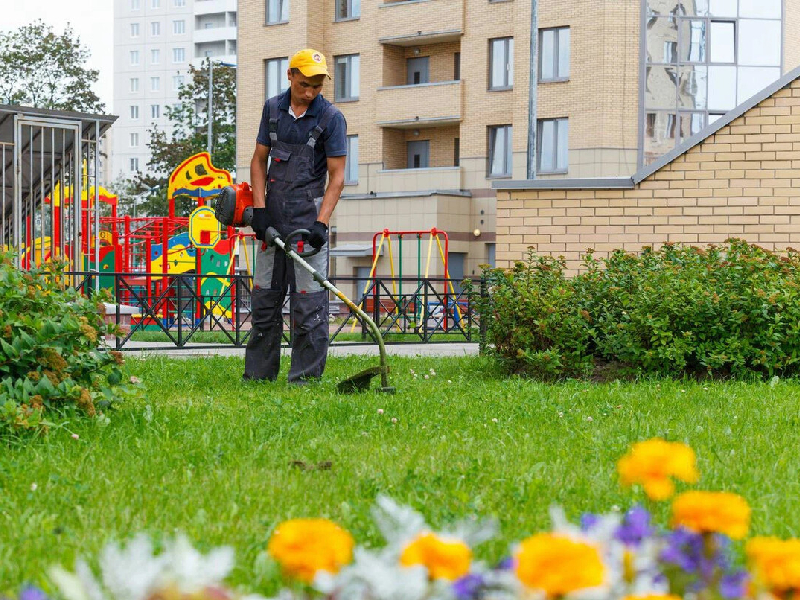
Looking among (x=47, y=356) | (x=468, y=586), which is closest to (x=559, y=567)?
(x=468, y=586)

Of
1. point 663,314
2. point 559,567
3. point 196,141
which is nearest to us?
point 559,567

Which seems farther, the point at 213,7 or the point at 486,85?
the point at 213,7

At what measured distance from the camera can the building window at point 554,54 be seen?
35.9 m

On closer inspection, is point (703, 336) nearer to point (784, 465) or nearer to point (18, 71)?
point (784, 465)

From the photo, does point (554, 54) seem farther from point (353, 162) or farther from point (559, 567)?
point (559, 567)

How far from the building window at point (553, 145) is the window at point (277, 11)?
10631 millimetres

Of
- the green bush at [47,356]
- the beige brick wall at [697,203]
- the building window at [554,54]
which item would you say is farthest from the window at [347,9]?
the green bush at [47,356]

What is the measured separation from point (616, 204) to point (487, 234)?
27196 millimetres

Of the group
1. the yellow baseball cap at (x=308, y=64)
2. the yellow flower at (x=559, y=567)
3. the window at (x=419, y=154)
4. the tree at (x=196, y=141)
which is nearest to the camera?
the yellow flower at (x=559, y=567)

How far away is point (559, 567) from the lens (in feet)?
5.10

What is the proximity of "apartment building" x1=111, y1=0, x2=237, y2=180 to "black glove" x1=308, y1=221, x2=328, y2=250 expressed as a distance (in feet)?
340

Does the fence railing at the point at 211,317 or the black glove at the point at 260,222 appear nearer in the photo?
the black glove at the point at 260,222

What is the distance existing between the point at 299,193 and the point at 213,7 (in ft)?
346

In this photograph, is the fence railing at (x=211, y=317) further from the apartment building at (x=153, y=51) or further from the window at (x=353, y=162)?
the apartment building at (x=153, y=51)
